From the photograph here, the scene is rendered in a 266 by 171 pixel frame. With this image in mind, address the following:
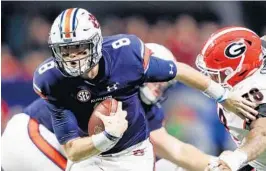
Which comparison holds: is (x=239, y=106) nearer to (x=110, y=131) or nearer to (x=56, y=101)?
(x=110, y=131)

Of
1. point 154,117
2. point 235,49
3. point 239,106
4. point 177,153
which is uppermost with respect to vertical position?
point 235,49

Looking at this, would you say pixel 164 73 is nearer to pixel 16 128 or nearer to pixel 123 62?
pixel 123 62

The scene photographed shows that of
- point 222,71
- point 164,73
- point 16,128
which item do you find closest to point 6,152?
point 16,128

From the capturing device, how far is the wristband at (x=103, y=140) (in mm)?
1931

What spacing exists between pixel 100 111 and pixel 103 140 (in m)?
0.18

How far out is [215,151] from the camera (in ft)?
9.48

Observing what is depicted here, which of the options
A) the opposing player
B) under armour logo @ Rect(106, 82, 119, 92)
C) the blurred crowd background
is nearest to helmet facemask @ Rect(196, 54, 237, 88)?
the opposing player

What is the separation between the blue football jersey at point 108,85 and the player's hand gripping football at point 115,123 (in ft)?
0.45

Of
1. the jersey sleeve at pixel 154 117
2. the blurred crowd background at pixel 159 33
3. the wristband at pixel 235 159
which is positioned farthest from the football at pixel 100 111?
the blurred crowd background at pixel 159 33

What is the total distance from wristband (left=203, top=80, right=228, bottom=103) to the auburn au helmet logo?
11 cm

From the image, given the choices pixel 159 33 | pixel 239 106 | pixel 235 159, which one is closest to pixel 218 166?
pixel 235 159

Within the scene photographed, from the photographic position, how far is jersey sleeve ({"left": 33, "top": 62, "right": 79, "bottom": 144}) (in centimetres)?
200

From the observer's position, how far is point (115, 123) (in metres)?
1.92

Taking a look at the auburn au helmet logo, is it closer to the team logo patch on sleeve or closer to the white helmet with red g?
the white helmet with red g
